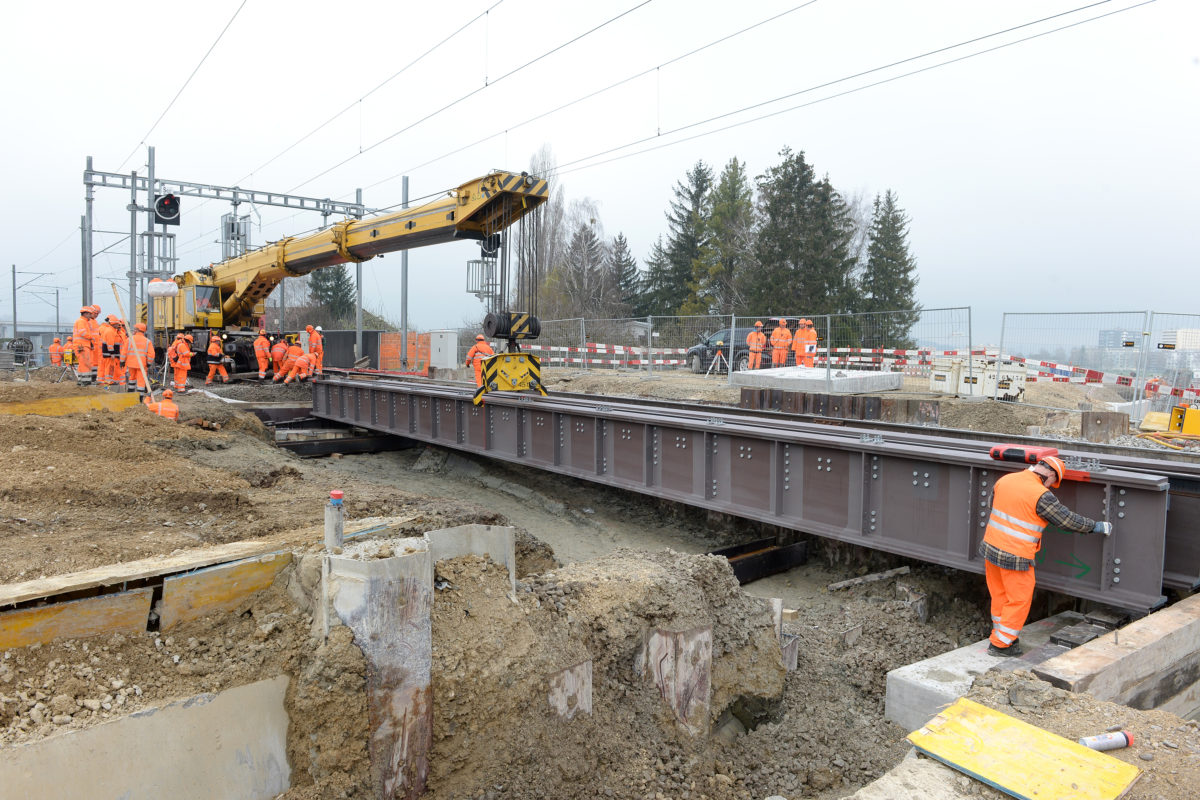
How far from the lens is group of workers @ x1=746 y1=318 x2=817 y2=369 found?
17.5 meters

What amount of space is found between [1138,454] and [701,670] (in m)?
5.71

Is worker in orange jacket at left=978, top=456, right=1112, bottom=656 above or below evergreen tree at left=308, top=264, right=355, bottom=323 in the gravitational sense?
below

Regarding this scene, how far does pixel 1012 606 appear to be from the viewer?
4824mm

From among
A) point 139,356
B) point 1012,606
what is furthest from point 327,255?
point 1012,606

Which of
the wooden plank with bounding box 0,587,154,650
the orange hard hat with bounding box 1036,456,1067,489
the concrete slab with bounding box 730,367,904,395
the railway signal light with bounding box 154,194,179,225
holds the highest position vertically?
the railway signal light with bounding box 154,194,179,225

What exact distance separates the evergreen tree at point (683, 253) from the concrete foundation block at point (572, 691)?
4159 cm

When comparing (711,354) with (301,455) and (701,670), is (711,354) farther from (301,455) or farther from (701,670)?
(701,670)

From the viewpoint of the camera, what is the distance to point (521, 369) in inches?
423

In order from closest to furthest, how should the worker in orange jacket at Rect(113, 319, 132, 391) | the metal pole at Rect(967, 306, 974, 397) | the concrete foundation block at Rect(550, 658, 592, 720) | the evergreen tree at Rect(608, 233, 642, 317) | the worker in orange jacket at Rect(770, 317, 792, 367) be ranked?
1. the concrete foundation block at Rect(550, 658, 592, 720)
2. the metal pole at Rect(967, 306, 974, 397)
3. the worker in orange jacket at Rect(113, 319, 132, 391)
4. the worker in orange jacket at Rect(770, 317, 792, 367)
5. the evergreen tree at Rect(608, 233, 642, 317)

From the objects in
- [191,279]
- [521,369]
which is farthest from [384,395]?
[191,279]

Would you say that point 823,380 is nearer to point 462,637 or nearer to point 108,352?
point 462,637

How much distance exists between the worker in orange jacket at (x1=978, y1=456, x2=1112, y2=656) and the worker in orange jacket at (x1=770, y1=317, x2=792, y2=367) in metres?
13.9

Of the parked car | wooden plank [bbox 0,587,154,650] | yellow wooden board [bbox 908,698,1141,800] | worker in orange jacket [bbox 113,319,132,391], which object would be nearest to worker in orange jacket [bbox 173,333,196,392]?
worker in orange jacket [bbox 113,319,132,391]

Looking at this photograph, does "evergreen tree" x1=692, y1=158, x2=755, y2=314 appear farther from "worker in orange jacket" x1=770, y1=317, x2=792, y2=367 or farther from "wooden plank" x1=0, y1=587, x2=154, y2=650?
"wooden plank" x1=0, y1=587, x2=154, y2=650
